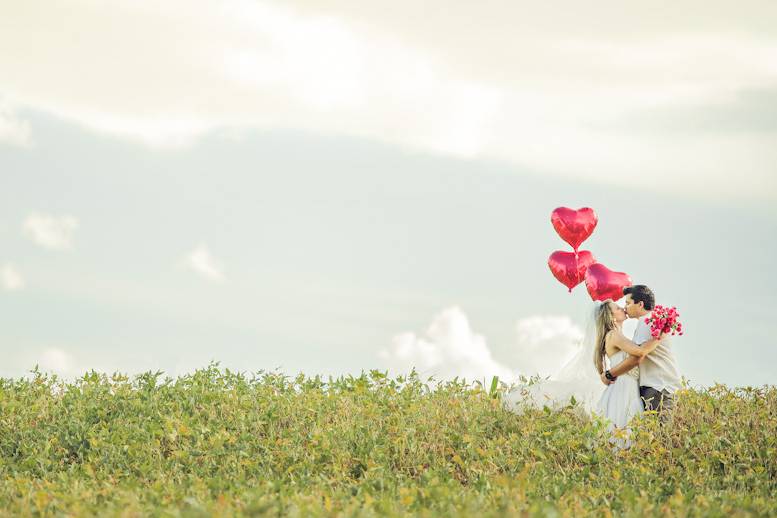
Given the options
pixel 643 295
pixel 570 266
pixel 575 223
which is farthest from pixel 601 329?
pixel 575 223

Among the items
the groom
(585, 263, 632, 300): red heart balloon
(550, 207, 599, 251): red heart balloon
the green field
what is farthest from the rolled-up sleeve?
(550, 207, 599, 251): red heart balloon

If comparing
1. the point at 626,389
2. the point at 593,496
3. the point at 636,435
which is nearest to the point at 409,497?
the point at 593,496

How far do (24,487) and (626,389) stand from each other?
663 centimetres

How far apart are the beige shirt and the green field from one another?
44cm

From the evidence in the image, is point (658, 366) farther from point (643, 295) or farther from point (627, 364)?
point (643, 295)

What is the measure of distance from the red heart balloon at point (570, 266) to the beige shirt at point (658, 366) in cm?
118

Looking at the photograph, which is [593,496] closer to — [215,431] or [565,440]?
[565,440]

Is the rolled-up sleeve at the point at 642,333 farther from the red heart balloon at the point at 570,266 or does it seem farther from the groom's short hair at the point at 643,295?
the red heart balloon at the point at 570,266

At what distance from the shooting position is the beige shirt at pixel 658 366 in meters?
10.3

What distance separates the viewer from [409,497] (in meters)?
6.13

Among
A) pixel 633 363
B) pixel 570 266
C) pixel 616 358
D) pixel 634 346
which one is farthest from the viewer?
pixel 570 266

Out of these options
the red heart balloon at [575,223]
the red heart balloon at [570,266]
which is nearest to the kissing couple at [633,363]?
the red heart balloon at [570,266]

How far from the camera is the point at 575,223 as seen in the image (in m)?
11.4

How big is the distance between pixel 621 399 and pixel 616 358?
0.49 metres
